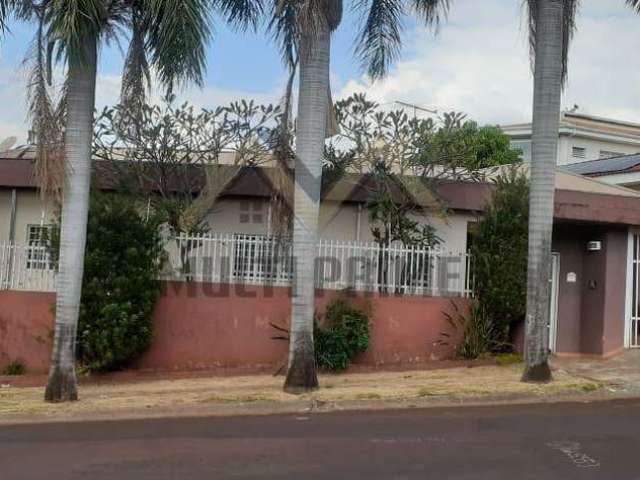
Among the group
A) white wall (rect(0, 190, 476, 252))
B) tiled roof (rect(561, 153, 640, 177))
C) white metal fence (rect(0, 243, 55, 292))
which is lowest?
white metal fence (rect(0, 243, 55, 292))

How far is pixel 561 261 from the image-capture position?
1451 centimetres

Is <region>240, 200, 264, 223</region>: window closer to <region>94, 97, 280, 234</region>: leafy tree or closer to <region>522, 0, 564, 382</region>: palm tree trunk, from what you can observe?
<region>94, 97, 280, 234</region>: leafy tree

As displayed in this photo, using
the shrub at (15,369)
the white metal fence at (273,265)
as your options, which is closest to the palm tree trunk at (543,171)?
the white metal fence at (273,265)

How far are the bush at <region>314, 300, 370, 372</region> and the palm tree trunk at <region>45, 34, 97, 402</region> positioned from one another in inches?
162

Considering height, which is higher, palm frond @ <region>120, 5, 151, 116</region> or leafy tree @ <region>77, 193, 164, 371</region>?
palm frond @ <region>120, 5, 151, 116</region>

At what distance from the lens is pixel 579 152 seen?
114 feet

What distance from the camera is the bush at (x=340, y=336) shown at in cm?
1224

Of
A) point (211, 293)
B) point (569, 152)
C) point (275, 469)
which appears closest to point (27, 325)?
point (211, 293)

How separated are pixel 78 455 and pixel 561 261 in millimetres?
10450

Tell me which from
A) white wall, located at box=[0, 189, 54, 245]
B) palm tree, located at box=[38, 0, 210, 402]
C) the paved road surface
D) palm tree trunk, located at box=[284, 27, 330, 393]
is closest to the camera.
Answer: the paved road surface

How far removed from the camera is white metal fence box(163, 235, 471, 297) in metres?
12.6

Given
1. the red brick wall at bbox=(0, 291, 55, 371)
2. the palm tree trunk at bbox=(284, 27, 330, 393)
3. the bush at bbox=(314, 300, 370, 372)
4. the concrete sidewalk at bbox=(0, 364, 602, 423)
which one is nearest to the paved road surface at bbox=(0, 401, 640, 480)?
the concrete sidewalk at bbox=(0, 364, 602, 423)

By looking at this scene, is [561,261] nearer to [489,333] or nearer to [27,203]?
[489,333]

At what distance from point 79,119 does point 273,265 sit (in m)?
4.32
